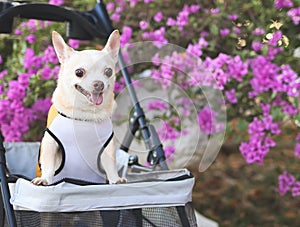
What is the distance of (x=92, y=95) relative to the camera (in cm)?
131

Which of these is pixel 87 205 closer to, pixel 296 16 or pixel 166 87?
pixel 166 87

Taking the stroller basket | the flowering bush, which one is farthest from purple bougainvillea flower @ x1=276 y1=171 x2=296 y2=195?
the stroller basket

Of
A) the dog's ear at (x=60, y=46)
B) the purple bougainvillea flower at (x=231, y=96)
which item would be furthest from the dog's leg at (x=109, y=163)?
the purple bougainvillea flower at (x=231, y=96)

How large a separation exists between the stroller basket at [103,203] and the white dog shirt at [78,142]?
128mm

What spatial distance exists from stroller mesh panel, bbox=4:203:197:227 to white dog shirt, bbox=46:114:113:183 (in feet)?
0.44

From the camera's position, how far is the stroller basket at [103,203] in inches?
47.9

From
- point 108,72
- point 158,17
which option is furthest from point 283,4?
point 108,72

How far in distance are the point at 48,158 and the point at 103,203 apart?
0.55 ft

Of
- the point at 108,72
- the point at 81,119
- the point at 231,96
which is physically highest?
the point at 108,72

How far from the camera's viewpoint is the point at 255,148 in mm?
2129

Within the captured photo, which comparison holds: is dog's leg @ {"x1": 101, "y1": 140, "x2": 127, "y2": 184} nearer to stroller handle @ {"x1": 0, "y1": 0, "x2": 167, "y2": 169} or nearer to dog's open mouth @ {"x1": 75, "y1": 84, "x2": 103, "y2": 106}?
dog's open mouth @ {"x1": 75, "y1": 84, "x2": 103, "y2": 106}

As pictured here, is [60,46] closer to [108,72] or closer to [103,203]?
[108,72]

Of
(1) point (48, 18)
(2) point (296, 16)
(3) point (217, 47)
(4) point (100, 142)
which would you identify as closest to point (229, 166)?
(3) point (217, 47)

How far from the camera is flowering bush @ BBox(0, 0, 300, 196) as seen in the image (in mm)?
2105
